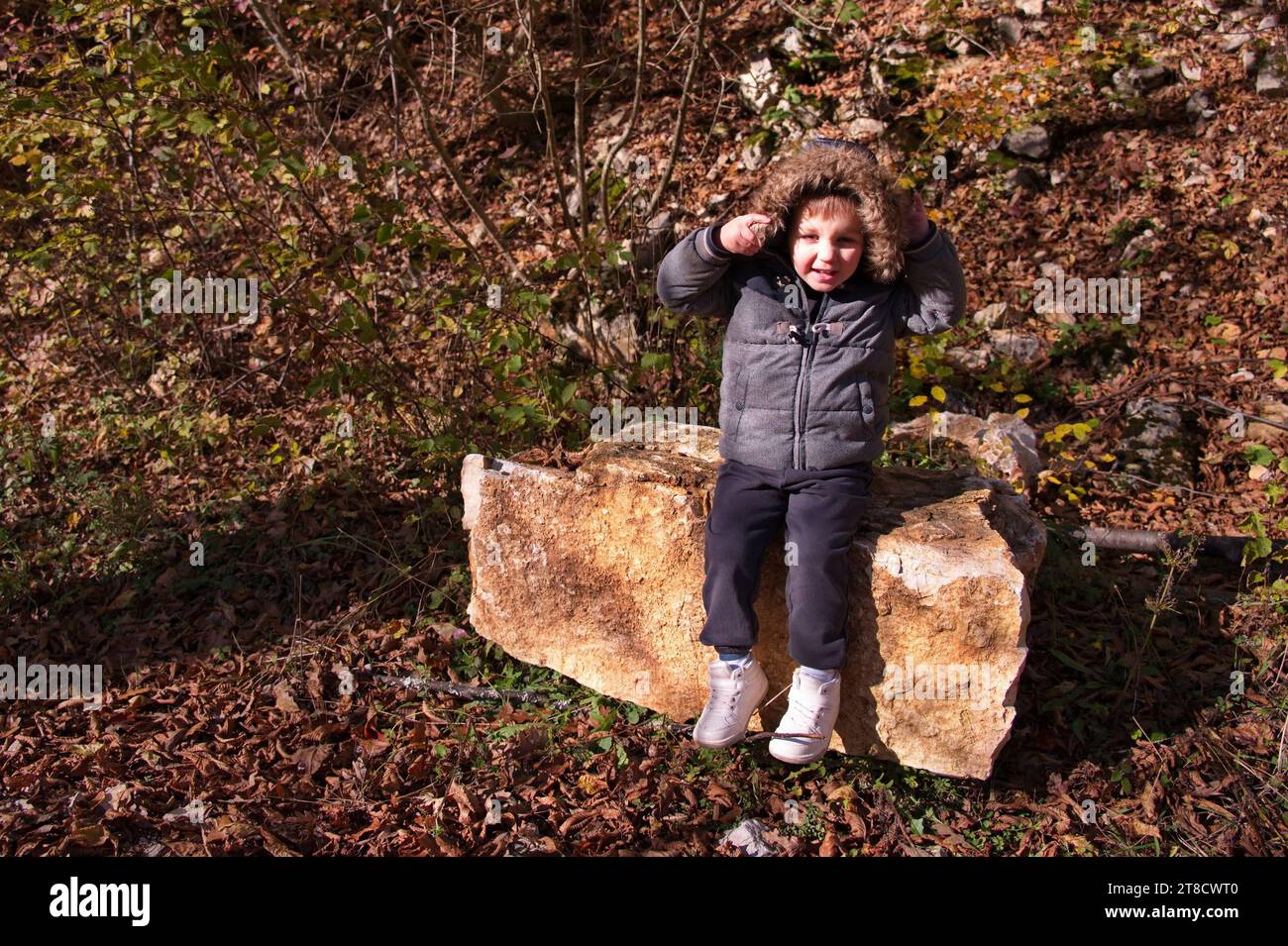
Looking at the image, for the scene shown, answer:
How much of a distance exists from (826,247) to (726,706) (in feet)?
5.18

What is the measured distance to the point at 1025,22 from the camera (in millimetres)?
6816

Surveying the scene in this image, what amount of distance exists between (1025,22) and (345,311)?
5307 millimetres

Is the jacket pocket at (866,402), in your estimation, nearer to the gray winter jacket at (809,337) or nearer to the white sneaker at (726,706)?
the gray winter jacket at (809,337)

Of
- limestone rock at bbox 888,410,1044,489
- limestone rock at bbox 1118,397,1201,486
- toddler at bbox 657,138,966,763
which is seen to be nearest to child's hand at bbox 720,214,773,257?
toddler at bbox 657,138,966,763

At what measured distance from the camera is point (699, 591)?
11.4 feet

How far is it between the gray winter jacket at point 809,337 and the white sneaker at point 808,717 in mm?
734

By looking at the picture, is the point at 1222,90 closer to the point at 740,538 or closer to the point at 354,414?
the point at 740,538

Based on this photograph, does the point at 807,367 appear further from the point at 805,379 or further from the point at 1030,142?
the point at 1030,142

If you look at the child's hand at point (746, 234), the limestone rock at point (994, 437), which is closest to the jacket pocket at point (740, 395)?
the child's hand at point (746, 234)

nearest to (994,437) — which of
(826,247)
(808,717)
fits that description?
(826,247)

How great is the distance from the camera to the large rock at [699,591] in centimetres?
318

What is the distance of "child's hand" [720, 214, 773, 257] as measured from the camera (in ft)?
10.2

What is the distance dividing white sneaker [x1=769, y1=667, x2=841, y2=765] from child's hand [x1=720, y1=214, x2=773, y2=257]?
1.43m

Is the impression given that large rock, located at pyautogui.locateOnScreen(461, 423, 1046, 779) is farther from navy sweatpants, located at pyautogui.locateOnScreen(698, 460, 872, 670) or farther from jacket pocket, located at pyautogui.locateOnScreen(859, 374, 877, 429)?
jacket pocket, located at pyautogui.locateOnScreen(859, 374, 877, 429)
